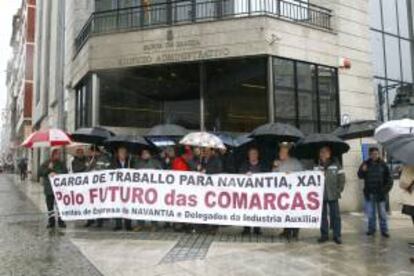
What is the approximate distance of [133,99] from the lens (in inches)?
670

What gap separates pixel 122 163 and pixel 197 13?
7245 mm

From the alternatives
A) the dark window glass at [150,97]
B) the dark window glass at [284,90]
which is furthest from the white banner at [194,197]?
the dark window glass at [150,97]

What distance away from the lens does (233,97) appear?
639 inches

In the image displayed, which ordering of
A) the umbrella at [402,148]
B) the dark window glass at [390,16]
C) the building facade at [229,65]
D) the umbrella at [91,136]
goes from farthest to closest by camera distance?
the dark window glass at [390,16] < the building facade at [229,65] < the umbrella at [91,136] < the umbrella at [402,148]

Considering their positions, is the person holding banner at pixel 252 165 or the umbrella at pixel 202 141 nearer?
the person holding banner at pixel 252 165

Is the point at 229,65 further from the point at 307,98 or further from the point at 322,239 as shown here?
the point at 322,239

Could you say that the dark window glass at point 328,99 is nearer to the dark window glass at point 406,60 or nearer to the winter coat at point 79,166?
the dark window glass at point 406,60

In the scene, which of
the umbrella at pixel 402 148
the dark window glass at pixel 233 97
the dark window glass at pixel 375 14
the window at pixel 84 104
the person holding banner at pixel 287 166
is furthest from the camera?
the dark window glass at pixel 375 14

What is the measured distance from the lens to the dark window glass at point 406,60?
1936cm

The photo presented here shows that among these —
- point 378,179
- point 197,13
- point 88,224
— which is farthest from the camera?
point 197,13

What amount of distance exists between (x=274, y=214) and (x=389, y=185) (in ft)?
8.31

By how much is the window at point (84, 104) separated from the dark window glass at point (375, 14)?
1051 centimetres

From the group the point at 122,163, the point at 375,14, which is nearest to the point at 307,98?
the point at 375,14

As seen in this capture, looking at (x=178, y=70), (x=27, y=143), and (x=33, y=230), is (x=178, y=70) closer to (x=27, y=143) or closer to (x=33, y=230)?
(x=27, y=143)
